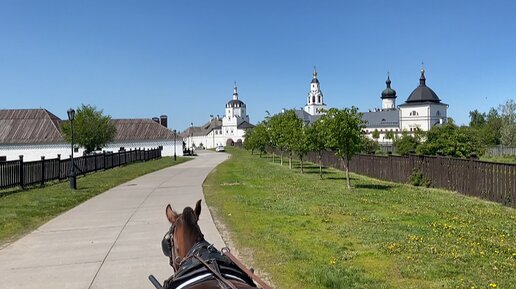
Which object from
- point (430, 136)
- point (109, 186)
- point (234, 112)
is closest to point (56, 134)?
point (109, 186)

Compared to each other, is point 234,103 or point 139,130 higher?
point 234,103

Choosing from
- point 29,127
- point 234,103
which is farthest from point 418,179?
point 234,103

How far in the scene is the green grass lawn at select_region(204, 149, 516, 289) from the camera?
619cm

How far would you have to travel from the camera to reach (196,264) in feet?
9.61

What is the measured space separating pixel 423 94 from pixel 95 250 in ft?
446

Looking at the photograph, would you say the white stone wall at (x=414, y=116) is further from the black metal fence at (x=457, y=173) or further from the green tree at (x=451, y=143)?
the black metal fence at (x=457, y=173)

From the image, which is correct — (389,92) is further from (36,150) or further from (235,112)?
(36,150)

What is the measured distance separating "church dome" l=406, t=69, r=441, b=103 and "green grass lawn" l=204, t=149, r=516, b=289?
125729 millimetres

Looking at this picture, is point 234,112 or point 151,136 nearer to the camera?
point 151,136

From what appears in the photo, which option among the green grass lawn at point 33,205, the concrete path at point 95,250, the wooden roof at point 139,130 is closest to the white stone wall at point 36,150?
the wooden roof at point 139,130

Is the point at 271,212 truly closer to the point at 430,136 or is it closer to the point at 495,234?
the point at 495,234

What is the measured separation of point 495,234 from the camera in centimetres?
905

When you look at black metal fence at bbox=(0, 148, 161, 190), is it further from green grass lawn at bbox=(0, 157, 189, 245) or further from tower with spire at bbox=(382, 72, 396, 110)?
tower with spire at bbox=(382, 72, 396, 110)

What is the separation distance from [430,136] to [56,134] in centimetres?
5464
